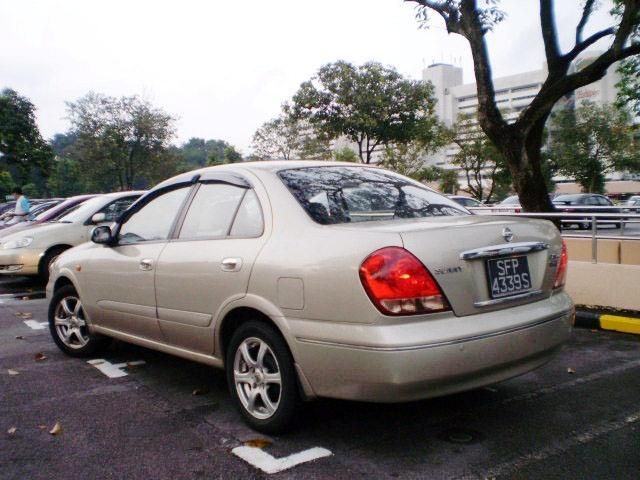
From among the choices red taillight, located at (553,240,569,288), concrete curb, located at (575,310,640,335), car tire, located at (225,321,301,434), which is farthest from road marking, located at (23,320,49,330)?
concrete curb, located at (575,310,640,335)

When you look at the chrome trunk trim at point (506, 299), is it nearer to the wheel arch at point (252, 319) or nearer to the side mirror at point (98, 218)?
the wheel arch at point (252, 319)

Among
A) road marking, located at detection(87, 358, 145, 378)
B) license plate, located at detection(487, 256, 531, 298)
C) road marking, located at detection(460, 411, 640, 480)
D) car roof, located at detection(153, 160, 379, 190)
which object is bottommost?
road marking, located at detection(460, 411, 640, 480)

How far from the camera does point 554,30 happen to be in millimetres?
10320

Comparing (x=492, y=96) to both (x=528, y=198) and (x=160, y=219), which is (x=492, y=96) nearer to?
(x=528, y=198)

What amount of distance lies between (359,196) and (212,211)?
983 mm

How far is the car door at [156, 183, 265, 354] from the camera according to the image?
3.45 metres

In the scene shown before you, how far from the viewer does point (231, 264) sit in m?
Answer: 3.45

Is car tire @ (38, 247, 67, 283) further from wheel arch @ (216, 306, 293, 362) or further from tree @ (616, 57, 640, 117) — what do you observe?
tree @ (616, 57, 640, 117)

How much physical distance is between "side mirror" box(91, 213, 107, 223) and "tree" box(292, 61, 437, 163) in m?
19.4

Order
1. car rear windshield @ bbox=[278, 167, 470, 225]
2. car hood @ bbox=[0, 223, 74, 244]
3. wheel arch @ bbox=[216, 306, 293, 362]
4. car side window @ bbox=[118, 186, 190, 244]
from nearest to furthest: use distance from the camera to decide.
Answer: wheel arch @ bbox=[216, 306, 293, 362], car rear windshield @ bbox=[278, 167, 470, 225], car side window @ bbox=[118, 186, 190, 244], car hood @ bbox=[0, 223, 74, 244]

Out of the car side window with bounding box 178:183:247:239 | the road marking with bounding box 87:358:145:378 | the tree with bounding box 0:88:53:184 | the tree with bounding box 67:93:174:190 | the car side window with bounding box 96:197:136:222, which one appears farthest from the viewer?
the tree with bounding box 0:88:53:184

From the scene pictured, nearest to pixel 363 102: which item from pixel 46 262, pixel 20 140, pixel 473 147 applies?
pixel 473 147

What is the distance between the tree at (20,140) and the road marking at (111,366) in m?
44.4

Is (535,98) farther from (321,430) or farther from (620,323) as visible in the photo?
(321,430)
